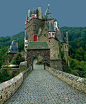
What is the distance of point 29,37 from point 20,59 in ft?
58.9

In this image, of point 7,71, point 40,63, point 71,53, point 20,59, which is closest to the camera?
point 7,71

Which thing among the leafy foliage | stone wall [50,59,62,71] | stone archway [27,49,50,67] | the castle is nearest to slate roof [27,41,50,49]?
stone archway [27,49,50,67]

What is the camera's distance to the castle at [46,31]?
3954cm

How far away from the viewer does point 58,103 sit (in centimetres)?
452

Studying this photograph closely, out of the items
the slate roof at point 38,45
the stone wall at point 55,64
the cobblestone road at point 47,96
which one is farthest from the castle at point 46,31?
the cobblestone road at point 47,96

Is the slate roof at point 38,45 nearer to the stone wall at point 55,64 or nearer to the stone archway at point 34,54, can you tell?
the stone archway at point 34,54

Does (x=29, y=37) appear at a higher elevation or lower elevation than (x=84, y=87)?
higher

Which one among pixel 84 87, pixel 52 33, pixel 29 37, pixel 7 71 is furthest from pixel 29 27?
pixel 84 87

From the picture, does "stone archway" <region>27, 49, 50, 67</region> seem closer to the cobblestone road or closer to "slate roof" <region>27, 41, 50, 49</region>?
"slate roof" <region>27, 41, 50, 49</region>

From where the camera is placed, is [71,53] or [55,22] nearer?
[55,22]

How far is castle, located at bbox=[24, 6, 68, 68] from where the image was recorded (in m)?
39.5

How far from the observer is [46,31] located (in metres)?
42.8

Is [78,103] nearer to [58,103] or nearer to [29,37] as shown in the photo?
[58,103]

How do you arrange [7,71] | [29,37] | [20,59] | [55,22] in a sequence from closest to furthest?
[7,71], [20,59], [55,22], [29,37]
